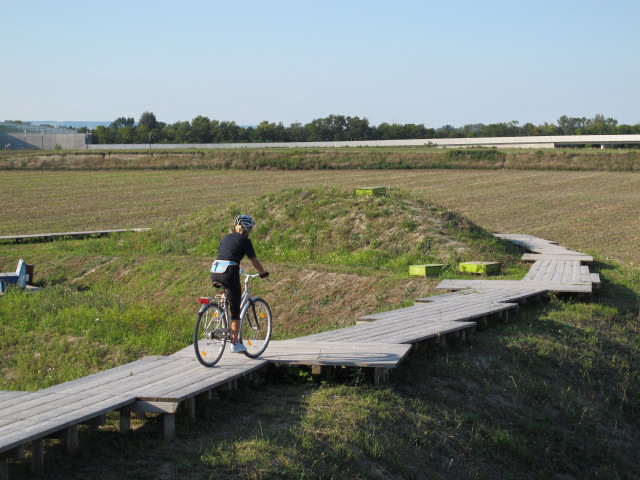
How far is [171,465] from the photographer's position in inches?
276

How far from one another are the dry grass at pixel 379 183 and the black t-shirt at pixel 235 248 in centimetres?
1412

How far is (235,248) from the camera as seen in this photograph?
376 inches

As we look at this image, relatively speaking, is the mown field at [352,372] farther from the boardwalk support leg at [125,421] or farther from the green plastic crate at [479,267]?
the green plastic crate at [479,267]

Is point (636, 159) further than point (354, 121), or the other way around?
point (354, 121)

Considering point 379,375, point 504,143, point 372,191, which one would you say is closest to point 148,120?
point 504,143

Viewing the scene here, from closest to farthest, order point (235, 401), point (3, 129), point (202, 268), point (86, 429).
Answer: point (86, 429), point (235, 401), point (202, 268), point (3, 129)

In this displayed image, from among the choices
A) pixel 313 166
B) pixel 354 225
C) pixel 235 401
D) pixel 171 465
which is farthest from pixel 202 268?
pixel 313 166

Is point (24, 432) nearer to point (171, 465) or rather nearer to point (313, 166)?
point (171, 465)

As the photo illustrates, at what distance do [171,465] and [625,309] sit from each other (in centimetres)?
988

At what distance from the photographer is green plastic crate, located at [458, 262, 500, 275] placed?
694 inches

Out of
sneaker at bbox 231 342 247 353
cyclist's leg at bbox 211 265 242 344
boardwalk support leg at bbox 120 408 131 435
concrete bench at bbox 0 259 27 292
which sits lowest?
concrete bench at bbox 0 259 27 292

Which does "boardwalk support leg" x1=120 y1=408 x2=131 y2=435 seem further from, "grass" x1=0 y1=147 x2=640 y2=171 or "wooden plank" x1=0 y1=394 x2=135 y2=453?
"grass" x1=0 y1=147 x2=640 y2=171

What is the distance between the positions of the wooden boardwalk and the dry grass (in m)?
10.1

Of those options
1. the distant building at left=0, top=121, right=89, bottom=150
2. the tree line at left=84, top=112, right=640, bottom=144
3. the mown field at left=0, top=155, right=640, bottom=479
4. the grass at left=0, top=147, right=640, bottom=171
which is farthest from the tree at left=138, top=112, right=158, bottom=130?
the mown field at left=0, top=155, right=640, bottom=479
